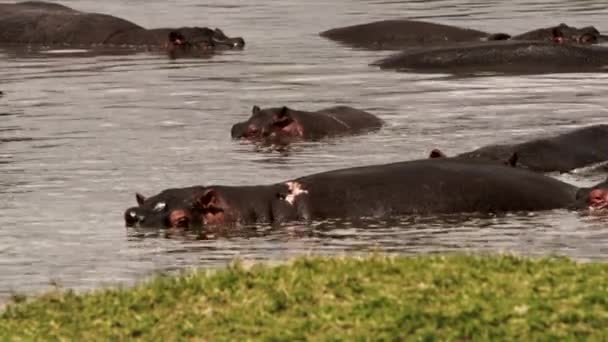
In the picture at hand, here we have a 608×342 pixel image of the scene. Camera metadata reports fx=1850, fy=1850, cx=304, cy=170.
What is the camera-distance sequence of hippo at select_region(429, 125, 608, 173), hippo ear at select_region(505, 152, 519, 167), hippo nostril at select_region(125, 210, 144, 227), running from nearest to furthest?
1. hippo nostril at select_region(125, 210, 144, 227)
2. hippo ear at select_region(505, 152, 519, 167)
3. hippo at select_region(429, 125, 608, 173)

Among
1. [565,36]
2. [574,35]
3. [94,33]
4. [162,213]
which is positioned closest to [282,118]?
[162,213]

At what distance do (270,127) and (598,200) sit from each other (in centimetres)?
492

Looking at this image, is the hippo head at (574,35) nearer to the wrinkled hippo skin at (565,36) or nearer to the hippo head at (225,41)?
the wrinkled hippo skin at (565,36)

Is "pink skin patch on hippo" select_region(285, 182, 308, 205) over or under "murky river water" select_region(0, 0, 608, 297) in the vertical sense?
over

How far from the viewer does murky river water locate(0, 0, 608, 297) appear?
33.3 ft

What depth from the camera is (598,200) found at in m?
10.9

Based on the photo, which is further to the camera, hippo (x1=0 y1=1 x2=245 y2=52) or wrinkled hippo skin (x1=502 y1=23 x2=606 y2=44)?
hippo (x1=0 y1=1 x2=245 y2=52)

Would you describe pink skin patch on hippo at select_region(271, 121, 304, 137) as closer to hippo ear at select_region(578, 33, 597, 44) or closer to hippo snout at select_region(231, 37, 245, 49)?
hippo ear at select_region(578, 33, 597, 44)

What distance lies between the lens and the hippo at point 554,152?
12.6 meters

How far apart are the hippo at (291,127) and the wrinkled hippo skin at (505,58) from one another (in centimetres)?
461

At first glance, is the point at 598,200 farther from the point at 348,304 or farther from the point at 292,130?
the point at 292,130

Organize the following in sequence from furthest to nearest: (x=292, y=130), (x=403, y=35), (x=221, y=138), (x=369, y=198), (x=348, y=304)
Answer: (x=403, y=35), (x=292, y=130), (x=221, y=138), (x=369, y=198), (x=348, y=304)

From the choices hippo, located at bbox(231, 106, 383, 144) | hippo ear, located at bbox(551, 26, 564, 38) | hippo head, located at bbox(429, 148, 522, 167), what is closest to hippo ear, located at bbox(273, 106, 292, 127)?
hippo, located at bbox(231, 106, 383, 144)

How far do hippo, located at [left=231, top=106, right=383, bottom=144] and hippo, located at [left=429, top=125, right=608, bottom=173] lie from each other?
8.00ft
